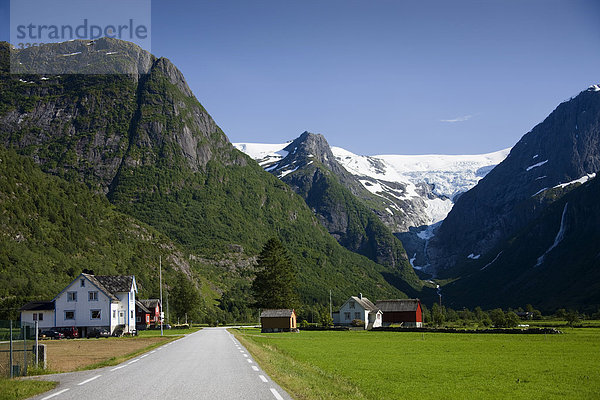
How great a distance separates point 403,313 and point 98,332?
75.8 m

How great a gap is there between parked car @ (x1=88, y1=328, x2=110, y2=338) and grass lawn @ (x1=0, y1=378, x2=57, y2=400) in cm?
6598

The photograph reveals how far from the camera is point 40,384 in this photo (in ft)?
65.3

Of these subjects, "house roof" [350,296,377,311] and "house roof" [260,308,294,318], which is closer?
"house roof" [260,308,294,318]

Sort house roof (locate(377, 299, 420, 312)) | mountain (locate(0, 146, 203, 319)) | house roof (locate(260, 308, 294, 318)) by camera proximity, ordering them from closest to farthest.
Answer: house roof (locate(260, 308, 294, 318)), mountain (locate(0, 146, 203, 319)), house roof (locate(377, 299, 420, 312))

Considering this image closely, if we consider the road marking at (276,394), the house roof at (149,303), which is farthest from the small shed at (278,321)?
the road marking at (276,394)

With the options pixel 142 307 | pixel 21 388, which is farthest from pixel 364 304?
pixel 21 388

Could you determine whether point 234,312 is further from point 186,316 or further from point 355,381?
point 355,381

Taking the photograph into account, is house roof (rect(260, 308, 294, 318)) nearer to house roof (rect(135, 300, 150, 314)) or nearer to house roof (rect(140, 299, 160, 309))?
house roof (rect(135, 300, 150, 314))

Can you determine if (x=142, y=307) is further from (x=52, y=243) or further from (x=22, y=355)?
(x=22, y=355)

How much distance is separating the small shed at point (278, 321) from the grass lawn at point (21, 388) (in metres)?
80.2

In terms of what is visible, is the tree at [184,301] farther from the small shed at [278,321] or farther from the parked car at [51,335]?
the parked car at [51,335]

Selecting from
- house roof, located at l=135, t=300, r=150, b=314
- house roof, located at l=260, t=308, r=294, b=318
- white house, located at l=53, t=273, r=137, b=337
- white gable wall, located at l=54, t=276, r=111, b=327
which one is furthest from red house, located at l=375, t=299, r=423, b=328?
white gable wall, located at l=54, t=276, r=111, b=327

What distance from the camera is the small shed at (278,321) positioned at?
99.9 metres

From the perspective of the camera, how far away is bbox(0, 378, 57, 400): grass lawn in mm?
17314
